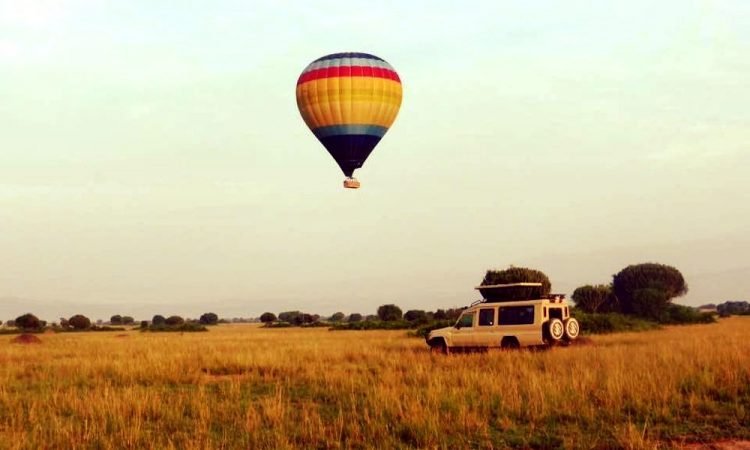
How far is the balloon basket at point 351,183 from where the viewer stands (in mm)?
34406

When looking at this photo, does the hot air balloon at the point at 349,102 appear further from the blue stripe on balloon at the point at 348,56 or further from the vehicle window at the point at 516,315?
the vehicle window at the point at 516,315

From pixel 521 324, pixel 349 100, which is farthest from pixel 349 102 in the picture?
pixel 521 324

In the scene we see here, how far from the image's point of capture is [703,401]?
12438 mm

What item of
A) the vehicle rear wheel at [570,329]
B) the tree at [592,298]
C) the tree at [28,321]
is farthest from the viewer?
the tree at [28,321]

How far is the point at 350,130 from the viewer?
1286 inches

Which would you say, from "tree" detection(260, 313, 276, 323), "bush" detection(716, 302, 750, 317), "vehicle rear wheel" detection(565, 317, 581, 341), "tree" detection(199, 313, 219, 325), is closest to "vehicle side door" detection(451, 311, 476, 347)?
Answer: "vehicle rear wheel" detection(565, 317, 581, 341)

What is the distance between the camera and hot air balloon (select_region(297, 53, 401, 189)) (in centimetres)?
3209

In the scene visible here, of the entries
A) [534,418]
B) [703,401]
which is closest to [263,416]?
[534,418]

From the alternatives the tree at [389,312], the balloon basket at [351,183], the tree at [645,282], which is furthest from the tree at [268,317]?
the balloon basket at [351,183]

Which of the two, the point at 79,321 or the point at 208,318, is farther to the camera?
the point at 208,318

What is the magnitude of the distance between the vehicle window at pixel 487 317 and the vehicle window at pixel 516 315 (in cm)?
28

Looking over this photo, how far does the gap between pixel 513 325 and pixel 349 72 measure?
14.4 metres

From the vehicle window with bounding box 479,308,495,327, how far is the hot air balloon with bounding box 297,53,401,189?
1194 centimetres

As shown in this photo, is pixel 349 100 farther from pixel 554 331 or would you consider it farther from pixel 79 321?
pixel 79 321
